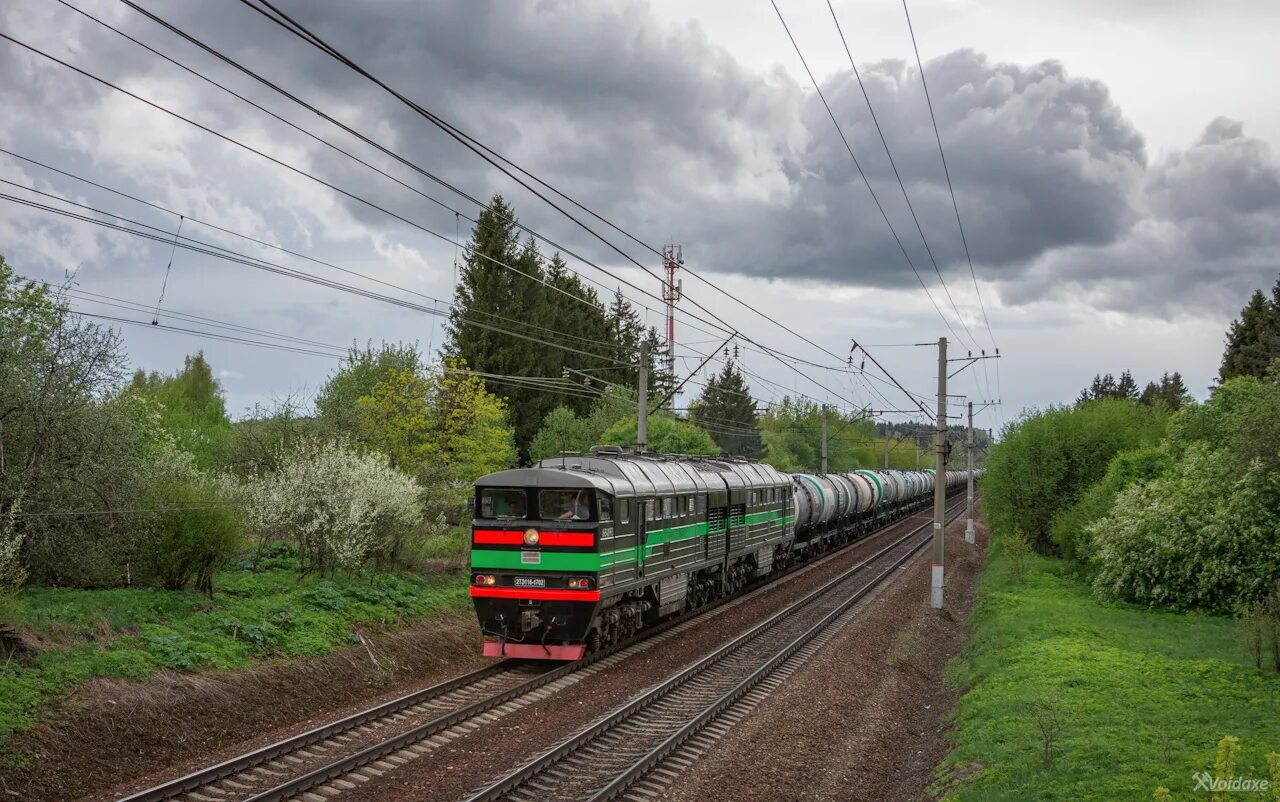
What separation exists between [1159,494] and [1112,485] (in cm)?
555

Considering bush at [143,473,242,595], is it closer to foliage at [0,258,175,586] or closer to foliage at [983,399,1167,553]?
foliage at [0,258,175,586]

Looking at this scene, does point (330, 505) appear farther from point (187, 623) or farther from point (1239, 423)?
point (1239, 423)

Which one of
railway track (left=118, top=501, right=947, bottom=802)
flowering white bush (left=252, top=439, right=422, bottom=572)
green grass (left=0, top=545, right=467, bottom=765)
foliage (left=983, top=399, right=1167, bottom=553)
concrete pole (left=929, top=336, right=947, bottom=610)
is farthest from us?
foliage (left=983, top=399, right=1167, bottom=553)

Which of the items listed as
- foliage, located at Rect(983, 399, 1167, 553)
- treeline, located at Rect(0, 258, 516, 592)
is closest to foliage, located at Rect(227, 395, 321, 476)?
treeline, located at Rect(0, 258, 516, 592)

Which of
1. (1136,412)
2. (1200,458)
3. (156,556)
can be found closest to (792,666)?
(156,556)

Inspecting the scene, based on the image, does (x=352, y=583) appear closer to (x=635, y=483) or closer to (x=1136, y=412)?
(x=635, y=483)

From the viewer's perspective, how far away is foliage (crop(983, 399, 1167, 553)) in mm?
37344

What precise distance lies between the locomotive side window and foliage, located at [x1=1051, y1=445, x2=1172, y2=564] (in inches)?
822

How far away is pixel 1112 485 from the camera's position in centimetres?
→ 3158

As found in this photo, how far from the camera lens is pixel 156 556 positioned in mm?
16891

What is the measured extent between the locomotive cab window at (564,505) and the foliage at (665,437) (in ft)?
76.3

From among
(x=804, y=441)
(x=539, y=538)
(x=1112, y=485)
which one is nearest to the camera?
(x=539, y=538)

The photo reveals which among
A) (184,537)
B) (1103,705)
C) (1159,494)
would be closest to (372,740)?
(184,537)

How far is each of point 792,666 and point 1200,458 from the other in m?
14.8
